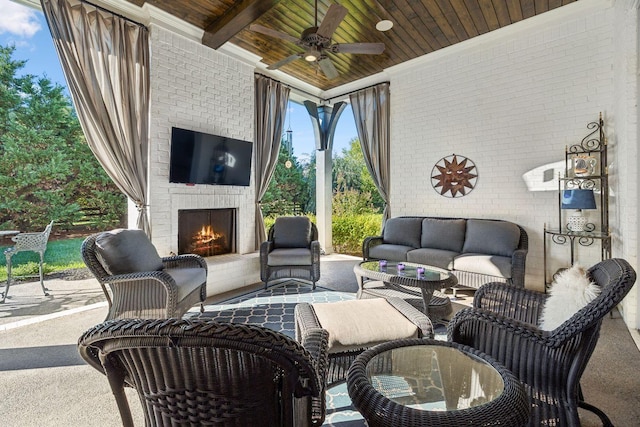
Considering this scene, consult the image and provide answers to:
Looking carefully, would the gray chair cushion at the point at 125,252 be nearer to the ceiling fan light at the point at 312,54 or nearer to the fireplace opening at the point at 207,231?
the fireplace opening at the point at 207,231

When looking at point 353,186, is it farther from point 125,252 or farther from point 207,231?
point 125,252

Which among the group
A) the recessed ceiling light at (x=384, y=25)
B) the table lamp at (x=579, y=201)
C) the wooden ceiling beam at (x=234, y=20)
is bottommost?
the table lamp at (x=579, y=201)

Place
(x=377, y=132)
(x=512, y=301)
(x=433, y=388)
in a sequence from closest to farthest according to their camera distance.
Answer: (x=433, y=388), (x=512, y=301), (x=377, y=132)

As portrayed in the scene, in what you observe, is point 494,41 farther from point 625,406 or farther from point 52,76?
point 52,76

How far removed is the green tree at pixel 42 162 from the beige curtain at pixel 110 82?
165 centimetres

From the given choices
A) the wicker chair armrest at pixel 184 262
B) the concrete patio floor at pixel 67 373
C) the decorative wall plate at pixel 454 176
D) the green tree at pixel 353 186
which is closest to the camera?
the concrete patio floor at pixel 67 373

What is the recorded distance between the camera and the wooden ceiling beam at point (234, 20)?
3.28 m

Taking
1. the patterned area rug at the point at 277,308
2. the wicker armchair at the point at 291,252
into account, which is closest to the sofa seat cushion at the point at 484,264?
the patterned area rug at the point at 277,308

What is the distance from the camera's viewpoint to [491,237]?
13.0 feet

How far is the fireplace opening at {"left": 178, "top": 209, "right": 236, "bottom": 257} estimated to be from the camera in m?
4.18

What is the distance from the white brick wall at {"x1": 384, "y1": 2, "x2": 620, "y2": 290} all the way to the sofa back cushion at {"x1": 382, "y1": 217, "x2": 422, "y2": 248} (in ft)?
1.51

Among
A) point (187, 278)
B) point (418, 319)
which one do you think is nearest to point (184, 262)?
point (187, 278)

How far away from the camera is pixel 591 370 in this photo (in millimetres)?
2119

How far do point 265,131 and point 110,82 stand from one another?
2.24 m
